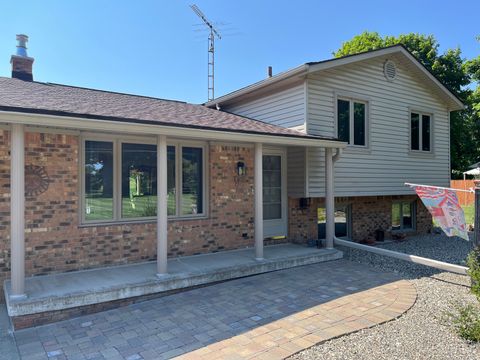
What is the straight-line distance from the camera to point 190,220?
718 cm

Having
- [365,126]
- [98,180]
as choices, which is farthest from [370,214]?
[98,180]

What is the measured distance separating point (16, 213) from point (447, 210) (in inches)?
262

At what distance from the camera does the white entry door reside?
8.49m

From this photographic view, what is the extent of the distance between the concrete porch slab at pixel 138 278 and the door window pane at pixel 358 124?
11.6 ft

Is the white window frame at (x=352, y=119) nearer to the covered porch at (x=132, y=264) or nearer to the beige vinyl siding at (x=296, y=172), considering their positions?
the beige vinyl siding at (x=296, y=172)

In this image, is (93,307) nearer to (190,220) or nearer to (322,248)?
(190,220)

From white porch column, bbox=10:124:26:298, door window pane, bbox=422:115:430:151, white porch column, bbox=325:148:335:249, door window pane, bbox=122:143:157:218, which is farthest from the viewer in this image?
door window pane, bbox=422:115:430:151

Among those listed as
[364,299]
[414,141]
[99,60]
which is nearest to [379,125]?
[414,141]

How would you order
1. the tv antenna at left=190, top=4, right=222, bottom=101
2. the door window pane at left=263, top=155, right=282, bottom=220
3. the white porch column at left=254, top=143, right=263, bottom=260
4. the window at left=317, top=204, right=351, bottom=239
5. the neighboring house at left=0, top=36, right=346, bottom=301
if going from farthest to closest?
1. the tv antenna at left=190, top=4, right=222, bottom=101
2. the window at left=317, top=204, right=351, bottom=239
3. the door window pane at left=263, top=155, right=282, bottom=220
4. the white porch column at left=254, top=143, right=263, bottom=260
5. the neighboring house at left=0, top=36, right=346, bottom=301

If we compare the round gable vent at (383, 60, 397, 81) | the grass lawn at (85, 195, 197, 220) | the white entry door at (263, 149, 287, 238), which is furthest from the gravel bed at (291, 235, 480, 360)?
the round gable vent at (383, 60, 397, 81)

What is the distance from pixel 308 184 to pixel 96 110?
16.7ft

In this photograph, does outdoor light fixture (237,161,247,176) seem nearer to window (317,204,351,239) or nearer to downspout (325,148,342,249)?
downspout (325,148,342,249)

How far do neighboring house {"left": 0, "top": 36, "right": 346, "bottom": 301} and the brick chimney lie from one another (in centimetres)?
2

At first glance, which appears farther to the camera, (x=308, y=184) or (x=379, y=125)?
(x=379, y=125)
